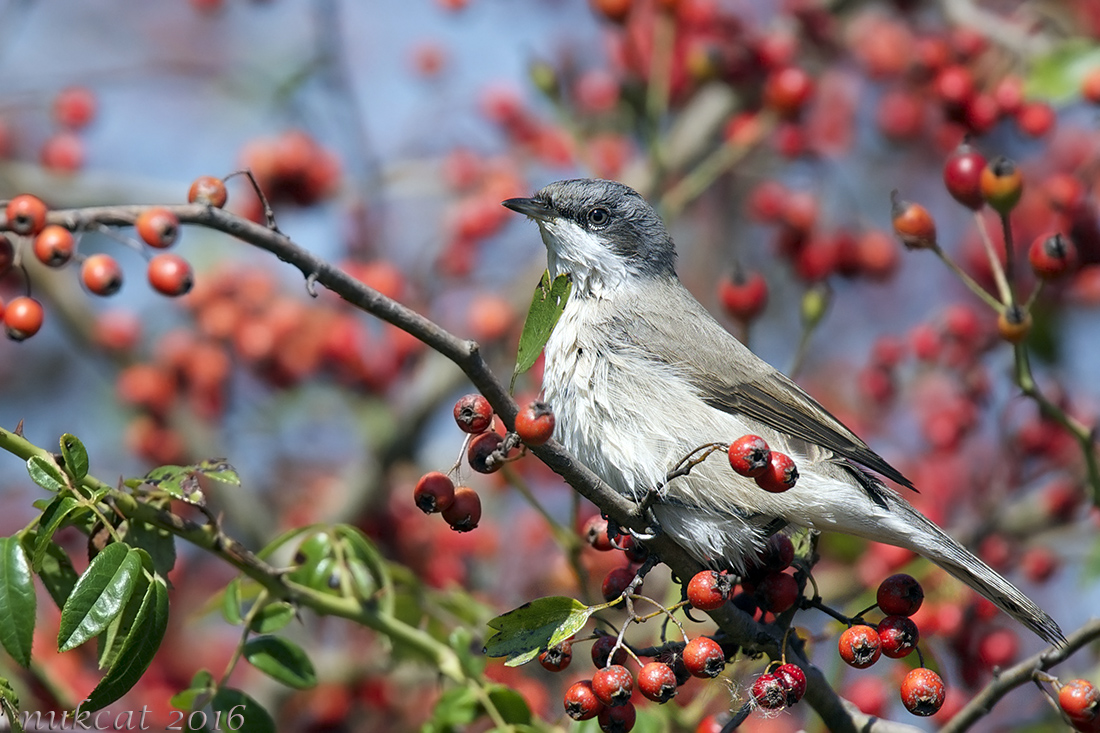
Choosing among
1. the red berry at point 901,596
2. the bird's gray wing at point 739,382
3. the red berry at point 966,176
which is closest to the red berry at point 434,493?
the red berry at point 901,596

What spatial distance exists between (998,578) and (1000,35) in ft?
9.10

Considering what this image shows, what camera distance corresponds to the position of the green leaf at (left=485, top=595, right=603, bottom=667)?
7.23 feet

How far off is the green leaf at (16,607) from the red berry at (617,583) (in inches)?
53.3

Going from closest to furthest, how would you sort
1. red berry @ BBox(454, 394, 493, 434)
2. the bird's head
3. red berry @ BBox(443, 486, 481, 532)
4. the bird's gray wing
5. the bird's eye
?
red berry @ BBox(454, 394, 493, 434) → red berry @ BBox(443, 486, 481, 532) → the bird's gray wing → the bird's head → the bird's eye

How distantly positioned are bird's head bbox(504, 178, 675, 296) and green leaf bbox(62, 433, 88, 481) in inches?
77.0

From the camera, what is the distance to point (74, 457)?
205 centimetres

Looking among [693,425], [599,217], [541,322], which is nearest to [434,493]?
[541,322]

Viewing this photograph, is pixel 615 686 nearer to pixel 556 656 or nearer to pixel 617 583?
pixel 556 656

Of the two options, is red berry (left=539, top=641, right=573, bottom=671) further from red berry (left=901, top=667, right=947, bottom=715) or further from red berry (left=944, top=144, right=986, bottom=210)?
red berry (left=944, top=144, right=986, bottom=210)

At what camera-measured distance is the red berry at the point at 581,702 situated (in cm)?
225

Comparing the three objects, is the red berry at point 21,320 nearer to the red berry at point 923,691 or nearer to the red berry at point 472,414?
the red berry at point 472,414

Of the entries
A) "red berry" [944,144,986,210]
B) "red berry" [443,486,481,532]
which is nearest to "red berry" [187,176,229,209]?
"red berry" [443,486,481,532]

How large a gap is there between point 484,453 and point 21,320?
1.19m

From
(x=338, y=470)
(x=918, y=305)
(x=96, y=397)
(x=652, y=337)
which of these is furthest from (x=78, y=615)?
(x=918, y=305)
